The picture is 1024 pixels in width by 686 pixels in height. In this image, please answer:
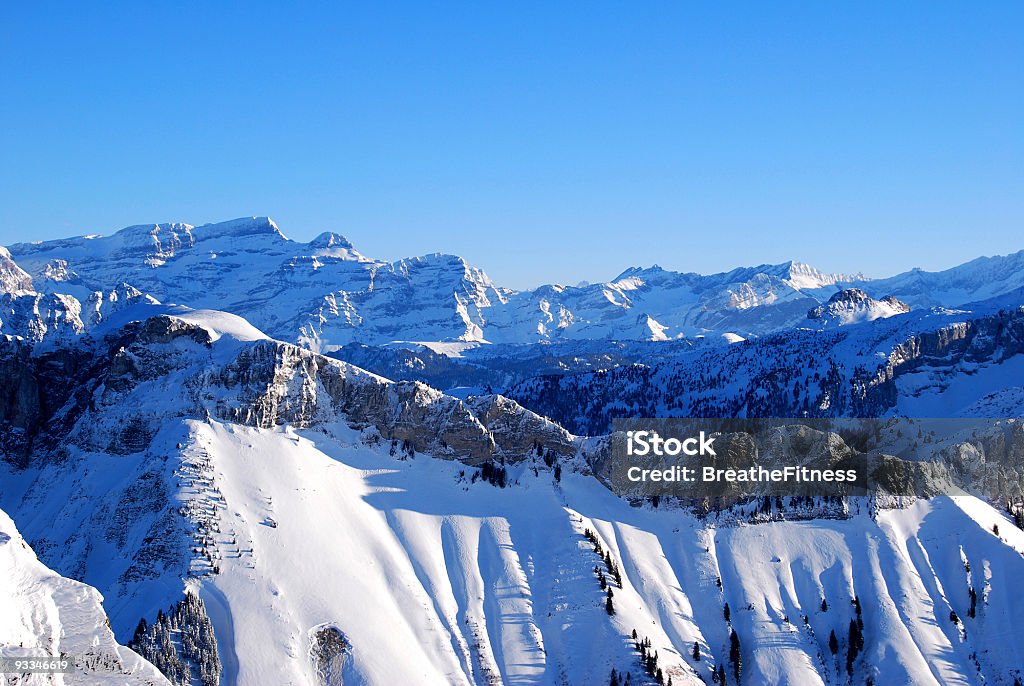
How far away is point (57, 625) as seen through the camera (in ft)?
320

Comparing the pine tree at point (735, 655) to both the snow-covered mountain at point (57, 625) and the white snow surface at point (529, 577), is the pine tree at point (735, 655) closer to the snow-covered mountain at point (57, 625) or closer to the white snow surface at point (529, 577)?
the white snow surface at point (529, 577)

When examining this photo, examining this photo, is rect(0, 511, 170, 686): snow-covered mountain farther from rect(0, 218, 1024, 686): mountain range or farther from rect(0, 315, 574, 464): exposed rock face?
rect(0, 315, 574, 464): exposed rock face

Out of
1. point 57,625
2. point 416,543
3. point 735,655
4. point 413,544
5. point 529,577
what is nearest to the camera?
point 57,625

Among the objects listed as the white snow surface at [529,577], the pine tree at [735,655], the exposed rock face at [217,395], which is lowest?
the pine tree at [735,655]

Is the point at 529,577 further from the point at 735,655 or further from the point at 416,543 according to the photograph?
the point at 735,655

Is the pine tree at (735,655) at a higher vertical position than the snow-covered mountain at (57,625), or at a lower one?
lower

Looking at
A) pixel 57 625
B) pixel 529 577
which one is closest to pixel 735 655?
pixel 529 577

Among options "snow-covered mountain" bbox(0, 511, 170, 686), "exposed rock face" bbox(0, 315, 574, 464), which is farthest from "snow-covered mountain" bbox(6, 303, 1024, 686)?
"snow-covered mountain" bbox(0, 511, 170, 686)

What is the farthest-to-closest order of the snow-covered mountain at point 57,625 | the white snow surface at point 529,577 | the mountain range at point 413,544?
the white snow surface at point 529,577 < the mountain range at point 413,544 < the snow-covered mountain at point 57,625

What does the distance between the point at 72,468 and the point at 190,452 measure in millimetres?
21371

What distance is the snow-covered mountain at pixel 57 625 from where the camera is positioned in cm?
9325

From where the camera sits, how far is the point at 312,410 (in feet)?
587

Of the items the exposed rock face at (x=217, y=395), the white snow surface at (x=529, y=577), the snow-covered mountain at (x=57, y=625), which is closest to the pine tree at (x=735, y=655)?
the white snow surface at (x=529, y=577)

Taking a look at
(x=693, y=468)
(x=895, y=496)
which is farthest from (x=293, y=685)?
(x=895, y=496)
